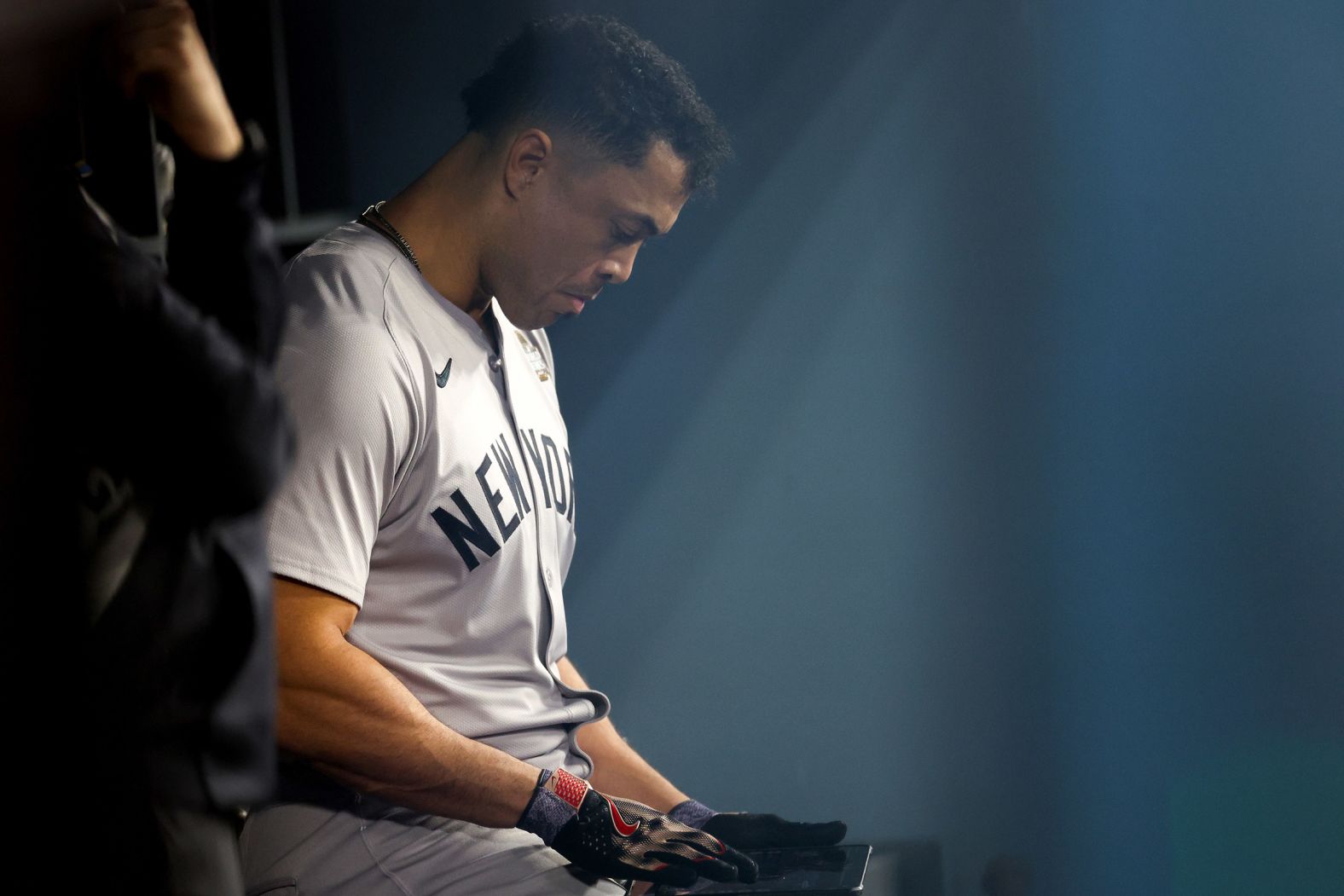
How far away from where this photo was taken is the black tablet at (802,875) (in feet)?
3.81

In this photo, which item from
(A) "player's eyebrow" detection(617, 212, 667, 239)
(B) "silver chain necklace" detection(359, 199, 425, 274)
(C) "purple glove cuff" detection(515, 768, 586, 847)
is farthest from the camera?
(A) "player's eyebrow" detection(617, 212, 667, 239)

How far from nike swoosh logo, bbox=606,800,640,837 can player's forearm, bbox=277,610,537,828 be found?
0.28ft

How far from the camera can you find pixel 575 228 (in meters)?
1.32

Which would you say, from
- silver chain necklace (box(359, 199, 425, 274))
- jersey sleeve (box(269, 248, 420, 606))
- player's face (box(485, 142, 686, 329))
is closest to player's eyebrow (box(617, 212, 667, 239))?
player's face (box(485, 142, 686, 329))

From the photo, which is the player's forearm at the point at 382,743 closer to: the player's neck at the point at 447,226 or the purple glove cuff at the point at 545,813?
the purple glove cuff at the point at 545,813

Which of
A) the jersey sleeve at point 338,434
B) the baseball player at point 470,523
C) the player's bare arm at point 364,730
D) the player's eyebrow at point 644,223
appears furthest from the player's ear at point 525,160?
the player's bare arm at point 364,730

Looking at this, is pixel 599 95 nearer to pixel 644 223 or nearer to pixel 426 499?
pixel 644 223

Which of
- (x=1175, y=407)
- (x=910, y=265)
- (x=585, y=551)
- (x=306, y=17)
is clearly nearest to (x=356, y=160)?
(x=306, y=17)

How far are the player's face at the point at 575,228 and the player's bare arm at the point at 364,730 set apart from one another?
1.45 ft

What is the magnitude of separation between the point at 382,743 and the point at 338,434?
27cm

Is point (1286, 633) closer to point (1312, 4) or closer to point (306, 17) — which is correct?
point (1312, 4)

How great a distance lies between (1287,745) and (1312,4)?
995 millimetres

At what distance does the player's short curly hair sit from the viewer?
4.32 ft

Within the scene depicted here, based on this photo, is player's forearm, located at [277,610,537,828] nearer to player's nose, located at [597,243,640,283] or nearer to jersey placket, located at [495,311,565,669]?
jersey placket, located at [495,311,565,669]
